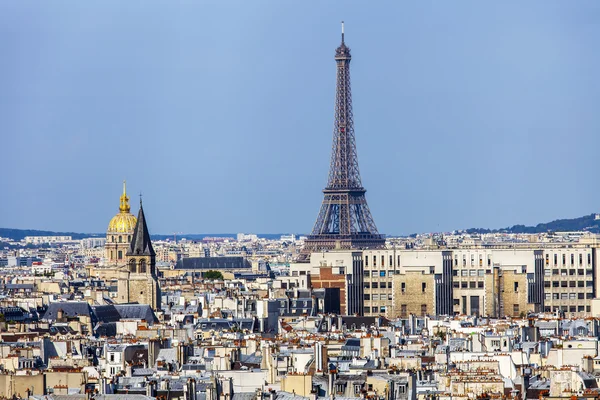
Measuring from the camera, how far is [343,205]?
639 ft

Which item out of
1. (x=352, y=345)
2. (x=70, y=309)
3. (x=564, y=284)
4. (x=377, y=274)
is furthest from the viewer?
(x=377, y=274)

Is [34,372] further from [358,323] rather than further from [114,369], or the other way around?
[358,323]

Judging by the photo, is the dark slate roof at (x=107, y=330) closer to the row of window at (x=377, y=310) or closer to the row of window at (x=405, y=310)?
the row of window at (x=405, y=310)

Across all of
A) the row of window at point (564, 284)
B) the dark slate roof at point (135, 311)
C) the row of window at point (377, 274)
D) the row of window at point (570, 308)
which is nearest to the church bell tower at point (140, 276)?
the row of window at point (377, 274)

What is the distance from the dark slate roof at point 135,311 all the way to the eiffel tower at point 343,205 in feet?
246

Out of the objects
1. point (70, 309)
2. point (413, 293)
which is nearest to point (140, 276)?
point (413, 293)

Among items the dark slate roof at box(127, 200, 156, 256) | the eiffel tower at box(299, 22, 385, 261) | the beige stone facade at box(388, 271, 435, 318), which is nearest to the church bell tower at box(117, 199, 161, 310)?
the dark slate roof at box(127, 200, 156, 256)

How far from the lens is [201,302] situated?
381ft

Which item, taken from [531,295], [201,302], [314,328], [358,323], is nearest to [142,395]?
[314,328]

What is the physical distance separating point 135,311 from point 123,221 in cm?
8193

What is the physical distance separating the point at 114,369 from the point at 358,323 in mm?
33586

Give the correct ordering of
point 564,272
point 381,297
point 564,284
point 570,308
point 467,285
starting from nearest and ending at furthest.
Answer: point 570,308 < point 564,284 < point 467,285 < point 564,272 < point 381,297

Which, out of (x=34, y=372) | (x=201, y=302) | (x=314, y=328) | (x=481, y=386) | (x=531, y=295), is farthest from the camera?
(x=531, y=295)

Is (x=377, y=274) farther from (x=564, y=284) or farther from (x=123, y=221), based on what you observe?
(x=123, y=221)
